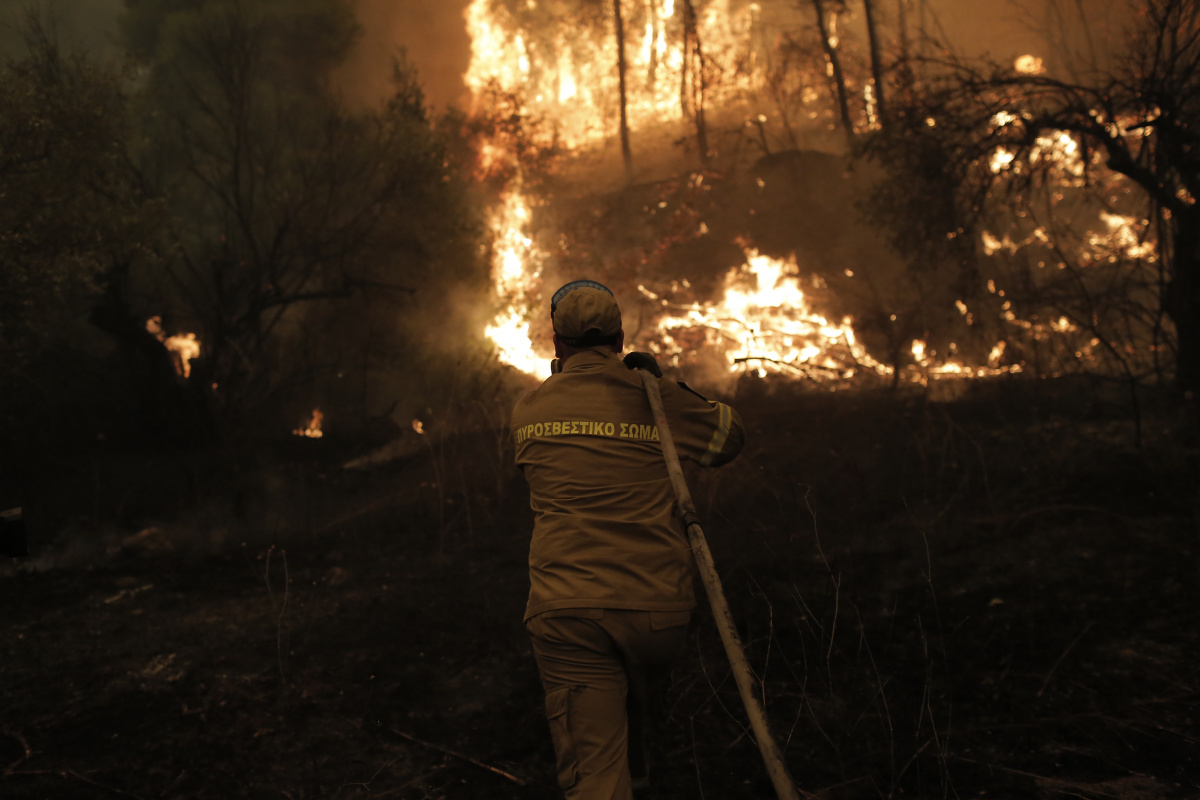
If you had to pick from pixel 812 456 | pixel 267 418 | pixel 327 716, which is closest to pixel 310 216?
pixel 267 418

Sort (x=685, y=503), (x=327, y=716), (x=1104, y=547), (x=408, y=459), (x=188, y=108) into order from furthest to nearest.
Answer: (x=188, y=108), (x=408, y=459), (x=1104, y=547), (x=327, y=716), (x=685, y=503)

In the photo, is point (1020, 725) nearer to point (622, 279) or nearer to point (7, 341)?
point (7, 341)

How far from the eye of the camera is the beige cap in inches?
115

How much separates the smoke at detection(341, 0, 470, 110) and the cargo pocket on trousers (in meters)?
17.3

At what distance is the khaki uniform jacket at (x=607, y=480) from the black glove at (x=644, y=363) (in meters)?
0.04

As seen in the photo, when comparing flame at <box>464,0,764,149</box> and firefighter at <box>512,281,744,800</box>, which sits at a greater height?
flame at <box>464,0,764,149</box>

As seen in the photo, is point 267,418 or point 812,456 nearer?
point 812,456

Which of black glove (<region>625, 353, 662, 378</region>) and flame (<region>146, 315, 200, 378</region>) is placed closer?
black glove (<region>625, 353, 662, 378</region>)

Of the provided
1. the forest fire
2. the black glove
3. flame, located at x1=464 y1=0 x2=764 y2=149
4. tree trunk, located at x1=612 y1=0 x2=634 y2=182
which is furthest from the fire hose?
flame, located at x1=464 y1=0 x2=764 y2=149

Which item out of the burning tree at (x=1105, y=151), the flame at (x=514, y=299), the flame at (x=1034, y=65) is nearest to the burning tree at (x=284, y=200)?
the flame at (x=514, y=299)

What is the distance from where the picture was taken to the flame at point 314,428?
49.4 ft

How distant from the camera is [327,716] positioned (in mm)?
5008

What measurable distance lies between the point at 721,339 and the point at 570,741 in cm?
1535

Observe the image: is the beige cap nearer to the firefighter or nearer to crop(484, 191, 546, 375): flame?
the firefighter
